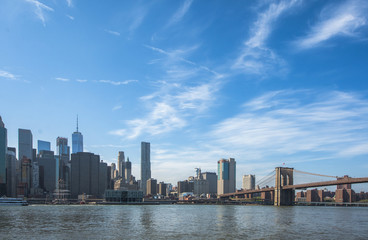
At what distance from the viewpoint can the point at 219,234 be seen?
43.3m

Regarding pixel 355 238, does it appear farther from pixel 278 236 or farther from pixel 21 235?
pixel 21 235

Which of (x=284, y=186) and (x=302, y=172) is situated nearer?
(x=284, y=186)

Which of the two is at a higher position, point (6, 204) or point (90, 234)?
point (90, 234)

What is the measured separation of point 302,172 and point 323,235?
5402 inches

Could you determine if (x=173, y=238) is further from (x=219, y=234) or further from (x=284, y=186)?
(x=284, y=186)

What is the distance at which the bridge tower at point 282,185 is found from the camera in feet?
544

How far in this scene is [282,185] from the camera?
169625 millimetres

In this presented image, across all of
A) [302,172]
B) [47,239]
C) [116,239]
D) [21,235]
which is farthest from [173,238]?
[302,172]

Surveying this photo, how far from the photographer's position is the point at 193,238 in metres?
39.5

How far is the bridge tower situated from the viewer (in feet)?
544

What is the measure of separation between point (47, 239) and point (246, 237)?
2203cm

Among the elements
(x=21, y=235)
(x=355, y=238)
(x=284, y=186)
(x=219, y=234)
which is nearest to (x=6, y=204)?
(x=284, y=186)

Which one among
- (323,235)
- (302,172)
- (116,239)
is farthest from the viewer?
(302,172)

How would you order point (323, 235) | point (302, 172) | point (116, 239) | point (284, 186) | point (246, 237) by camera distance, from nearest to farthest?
point (116, 239) → point (246, 237) → point (323, 235) → point (284, 186) → point (302, 172)
